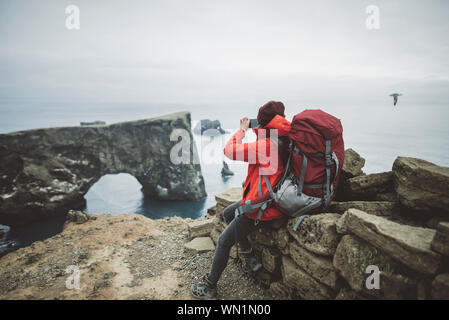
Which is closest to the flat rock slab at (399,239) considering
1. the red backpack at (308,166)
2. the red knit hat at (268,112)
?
the red backpack at (308,166)

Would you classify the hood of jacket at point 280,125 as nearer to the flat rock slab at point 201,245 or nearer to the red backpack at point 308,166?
the red backpack at point 308,166

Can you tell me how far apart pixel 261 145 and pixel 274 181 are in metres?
0.67

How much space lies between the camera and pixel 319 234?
3.44 meters

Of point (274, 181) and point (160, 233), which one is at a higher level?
point (274, 181)

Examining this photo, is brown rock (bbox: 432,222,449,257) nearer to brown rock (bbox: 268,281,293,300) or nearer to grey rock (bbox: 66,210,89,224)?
brown rock (bbox: 268,281,293,300)

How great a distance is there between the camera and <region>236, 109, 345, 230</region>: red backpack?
3.22 meters

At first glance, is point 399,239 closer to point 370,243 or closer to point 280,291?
point 370,243

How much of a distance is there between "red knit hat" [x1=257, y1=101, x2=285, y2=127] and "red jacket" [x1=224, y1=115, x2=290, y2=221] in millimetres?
92

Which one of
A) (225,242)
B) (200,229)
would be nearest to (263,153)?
(225,242)

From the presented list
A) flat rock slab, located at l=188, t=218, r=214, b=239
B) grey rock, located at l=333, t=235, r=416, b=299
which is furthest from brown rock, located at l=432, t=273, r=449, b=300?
flat rock slab, located at l=188, t=218, r=214, b=239

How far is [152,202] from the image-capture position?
44.1 m
